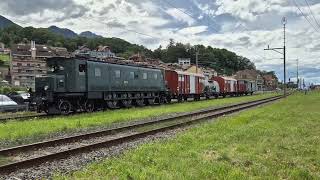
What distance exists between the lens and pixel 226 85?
71.0m

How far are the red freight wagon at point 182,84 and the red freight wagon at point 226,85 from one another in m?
14.0

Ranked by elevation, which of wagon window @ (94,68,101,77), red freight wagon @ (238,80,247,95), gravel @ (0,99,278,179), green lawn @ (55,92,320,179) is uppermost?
wagon window @ (94,68,101,77)

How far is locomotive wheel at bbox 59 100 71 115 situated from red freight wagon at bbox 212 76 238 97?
43536 millimetres

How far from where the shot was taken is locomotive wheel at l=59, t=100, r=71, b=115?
86.0 feet

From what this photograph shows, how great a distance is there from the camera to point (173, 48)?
17075cm

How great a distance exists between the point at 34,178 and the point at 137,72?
27.4 meters

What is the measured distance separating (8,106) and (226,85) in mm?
44145

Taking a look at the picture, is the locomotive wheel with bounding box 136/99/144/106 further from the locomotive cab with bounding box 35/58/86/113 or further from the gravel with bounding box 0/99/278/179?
the gravel with bounding box 0/99/278/179

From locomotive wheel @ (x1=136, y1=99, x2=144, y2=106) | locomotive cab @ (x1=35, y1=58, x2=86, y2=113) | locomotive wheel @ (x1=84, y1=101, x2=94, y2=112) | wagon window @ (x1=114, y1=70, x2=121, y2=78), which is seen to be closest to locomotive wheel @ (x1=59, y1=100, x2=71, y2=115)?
locomotive cab @ (x1=35, y1=58, x2=86, y2=113)

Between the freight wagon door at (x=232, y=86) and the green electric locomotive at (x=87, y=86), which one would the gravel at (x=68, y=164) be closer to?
the green electric locomotive at (x=87, y=86)

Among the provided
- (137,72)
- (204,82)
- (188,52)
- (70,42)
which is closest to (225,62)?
(188,52)

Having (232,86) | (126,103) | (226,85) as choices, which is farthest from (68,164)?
(232,86)

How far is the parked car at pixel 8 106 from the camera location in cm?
3277

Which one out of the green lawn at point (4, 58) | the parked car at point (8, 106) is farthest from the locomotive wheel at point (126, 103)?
the green lawn at point (4, 58)
